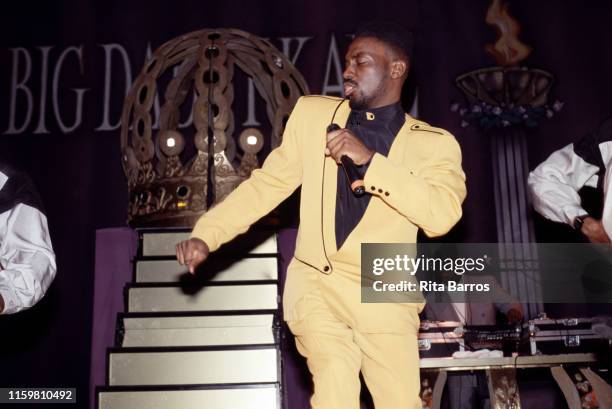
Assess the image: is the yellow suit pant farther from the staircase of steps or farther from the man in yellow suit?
the staircase of steps

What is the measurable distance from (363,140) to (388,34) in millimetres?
410

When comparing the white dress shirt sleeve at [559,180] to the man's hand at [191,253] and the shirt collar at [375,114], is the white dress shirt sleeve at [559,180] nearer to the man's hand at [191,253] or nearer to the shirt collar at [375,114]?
the shirt collar at [375,114]

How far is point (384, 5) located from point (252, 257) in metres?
2.72

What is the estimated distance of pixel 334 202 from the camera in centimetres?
229

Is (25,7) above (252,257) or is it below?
above

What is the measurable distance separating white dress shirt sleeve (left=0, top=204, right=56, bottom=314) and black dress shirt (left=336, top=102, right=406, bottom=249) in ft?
4.08

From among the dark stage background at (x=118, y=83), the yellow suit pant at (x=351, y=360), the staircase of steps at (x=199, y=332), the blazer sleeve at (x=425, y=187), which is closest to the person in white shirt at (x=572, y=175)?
the blazer sleeve at (x=425, y=187)

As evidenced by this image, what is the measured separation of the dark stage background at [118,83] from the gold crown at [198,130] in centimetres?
76

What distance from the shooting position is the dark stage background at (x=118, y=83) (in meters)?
5.79

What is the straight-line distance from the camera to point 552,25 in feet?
19.8

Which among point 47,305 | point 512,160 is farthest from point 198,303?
point 512,160

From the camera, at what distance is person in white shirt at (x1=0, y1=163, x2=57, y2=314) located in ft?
8.72

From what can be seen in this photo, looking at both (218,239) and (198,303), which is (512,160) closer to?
(198,303)

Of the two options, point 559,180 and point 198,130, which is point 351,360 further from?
point 198,130
